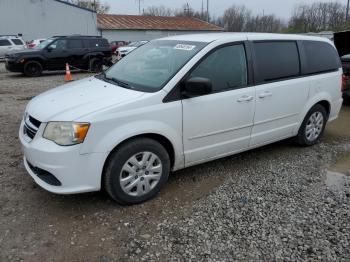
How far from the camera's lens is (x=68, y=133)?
317 centimetres

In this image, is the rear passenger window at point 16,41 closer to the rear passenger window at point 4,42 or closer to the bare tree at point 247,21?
the rear passenger window at point 4,42

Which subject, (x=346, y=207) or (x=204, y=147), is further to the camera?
(x=204, y=147)

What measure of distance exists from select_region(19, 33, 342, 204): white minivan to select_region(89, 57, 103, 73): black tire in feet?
39.0

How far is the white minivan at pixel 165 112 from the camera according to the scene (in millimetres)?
3238

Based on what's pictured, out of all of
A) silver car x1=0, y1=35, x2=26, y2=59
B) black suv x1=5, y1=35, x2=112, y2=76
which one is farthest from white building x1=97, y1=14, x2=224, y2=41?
black suv x1=5, y1=35, x2=112, y2=76

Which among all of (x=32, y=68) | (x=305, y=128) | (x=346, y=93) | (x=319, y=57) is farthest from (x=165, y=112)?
(x=32, y=68)

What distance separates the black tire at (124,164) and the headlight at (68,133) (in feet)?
1.26

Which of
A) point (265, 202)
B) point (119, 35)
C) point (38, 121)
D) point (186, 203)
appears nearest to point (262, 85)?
point (265, 202)

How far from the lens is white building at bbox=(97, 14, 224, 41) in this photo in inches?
1629

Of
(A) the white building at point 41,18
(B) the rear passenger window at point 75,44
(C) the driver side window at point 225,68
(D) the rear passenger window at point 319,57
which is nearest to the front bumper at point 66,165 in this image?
(C) the driver side window at point 225,68

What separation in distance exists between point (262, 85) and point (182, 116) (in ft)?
4.27

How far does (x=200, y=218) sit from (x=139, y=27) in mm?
42348

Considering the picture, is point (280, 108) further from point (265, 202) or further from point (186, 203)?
point (186, 203)

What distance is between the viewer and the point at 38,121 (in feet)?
11.1
